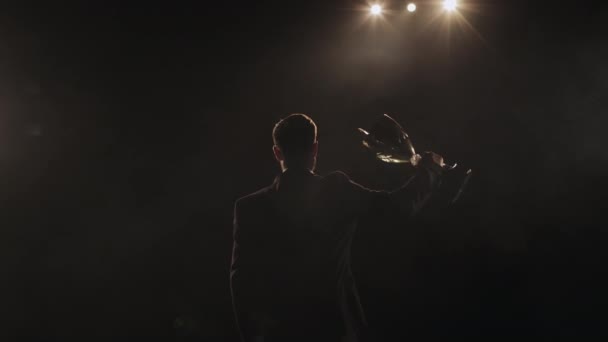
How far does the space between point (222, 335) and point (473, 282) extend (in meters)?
1.59

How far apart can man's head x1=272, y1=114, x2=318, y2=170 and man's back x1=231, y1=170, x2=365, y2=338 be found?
4 centimetres

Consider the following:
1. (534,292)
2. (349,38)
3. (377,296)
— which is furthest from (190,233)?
(534,292)

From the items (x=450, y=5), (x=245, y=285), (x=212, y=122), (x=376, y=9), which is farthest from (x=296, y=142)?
(x=450, y=5)

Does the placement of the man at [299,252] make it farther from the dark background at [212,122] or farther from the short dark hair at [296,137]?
the dark background at [212,122]

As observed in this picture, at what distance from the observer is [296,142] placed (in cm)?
127

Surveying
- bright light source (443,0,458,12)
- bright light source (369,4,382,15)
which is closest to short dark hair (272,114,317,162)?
bright light source (369,4,382,15)

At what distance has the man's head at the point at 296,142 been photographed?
1.26 metres

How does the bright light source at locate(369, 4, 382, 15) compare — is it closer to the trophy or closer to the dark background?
the dark background

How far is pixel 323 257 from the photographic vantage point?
1215 millimetres

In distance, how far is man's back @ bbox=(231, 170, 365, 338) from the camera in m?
1.21

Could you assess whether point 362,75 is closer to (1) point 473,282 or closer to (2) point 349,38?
(2) point 349,38

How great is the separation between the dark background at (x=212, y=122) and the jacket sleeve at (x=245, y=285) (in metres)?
1.50

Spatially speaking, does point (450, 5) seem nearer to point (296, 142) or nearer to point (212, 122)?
point (212, 122)

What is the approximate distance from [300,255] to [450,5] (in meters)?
2.23
